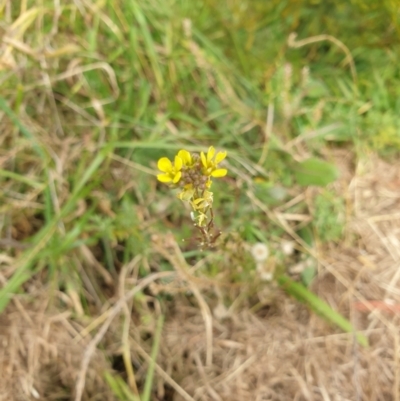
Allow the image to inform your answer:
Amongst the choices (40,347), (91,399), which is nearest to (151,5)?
(40,347)

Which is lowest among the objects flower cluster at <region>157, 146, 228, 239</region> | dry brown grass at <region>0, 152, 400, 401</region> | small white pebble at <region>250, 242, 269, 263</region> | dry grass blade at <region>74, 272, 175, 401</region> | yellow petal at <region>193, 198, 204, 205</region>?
dry brown grass at <region>0, 152, 400, 401</region>

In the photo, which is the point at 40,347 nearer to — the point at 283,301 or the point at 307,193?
the point at 283,301

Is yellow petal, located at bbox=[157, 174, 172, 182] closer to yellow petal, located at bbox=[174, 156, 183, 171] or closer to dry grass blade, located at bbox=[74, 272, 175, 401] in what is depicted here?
yellow petal, located at bbox=[174, 156, 183, 171]

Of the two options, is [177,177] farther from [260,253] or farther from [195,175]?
[260,253]

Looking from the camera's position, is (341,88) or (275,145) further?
(341,88)

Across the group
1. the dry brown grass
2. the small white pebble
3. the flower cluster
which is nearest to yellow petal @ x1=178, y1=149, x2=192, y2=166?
the flower cluster

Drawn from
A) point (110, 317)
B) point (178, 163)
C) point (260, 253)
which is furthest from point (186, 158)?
point (110, 317)

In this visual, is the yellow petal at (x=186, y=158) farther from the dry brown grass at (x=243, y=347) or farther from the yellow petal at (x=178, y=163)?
the dry brown grass at (x=243, y=347)
